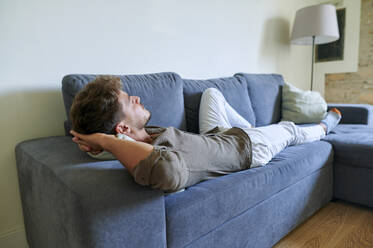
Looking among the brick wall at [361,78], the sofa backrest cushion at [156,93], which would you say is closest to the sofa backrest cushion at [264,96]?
the sofa backrest cushion at [156,93]

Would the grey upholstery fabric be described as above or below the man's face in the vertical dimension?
below

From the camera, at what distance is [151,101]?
1370 mm

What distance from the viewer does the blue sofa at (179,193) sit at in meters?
0.69

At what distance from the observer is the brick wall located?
10.4 feet

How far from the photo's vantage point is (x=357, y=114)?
2234 mm

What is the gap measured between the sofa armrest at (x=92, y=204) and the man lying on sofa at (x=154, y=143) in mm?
55

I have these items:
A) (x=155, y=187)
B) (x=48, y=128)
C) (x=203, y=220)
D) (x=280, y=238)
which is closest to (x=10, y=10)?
(x=48, y=128)

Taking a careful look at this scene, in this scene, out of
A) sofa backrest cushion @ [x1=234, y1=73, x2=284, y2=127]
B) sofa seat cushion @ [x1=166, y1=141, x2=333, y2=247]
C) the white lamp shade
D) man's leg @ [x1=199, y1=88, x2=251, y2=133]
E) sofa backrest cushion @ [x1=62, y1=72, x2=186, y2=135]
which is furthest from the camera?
the white lamp shade

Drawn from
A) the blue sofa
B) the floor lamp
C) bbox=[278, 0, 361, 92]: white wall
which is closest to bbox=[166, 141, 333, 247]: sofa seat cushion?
the blue sofa

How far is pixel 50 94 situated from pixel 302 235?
160 centimetres

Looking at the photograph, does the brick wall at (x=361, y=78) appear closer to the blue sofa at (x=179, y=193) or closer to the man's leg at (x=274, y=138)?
the blue sofa at (x=179, y=193)

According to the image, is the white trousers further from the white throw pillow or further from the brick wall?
the brick wall

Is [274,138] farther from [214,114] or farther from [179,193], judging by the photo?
[179,193]

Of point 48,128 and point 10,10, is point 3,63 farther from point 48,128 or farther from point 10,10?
point 48,128
